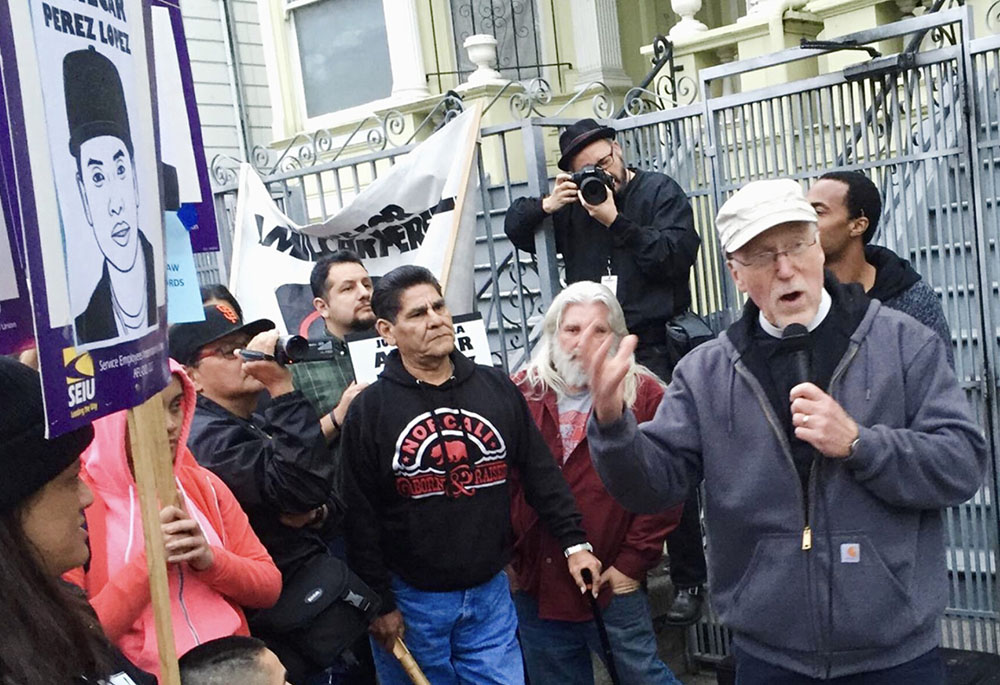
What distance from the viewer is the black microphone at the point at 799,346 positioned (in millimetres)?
2668

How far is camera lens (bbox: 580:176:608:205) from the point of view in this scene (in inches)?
192

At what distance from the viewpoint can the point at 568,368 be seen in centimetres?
440

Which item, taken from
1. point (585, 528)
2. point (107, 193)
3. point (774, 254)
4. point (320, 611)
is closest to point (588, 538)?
point (585, 528)

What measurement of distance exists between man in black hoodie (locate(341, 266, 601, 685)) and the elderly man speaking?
1.34 metres

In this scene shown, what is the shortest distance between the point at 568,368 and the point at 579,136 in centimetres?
124

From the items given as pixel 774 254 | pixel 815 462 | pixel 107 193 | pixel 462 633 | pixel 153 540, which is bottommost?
pixel 462 633

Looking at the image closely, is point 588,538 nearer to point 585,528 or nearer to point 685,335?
point 585,528

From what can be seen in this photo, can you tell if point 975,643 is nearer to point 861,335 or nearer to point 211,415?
point 861,335

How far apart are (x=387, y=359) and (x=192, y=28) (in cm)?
1119

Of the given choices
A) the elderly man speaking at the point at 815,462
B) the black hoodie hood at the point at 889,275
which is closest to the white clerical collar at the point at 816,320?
the elderly man speaking at the point at 815,462

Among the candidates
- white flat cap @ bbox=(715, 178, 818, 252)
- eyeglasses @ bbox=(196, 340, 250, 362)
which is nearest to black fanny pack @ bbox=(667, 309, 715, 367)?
eyeglasses @ bbox=(196, 340, 250, 362)

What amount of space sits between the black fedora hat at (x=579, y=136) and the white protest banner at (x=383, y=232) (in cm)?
49

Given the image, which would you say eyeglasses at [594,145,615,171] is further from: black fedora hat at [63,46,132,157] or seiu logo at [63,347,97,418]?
seiu logo at [63,347,97,418]

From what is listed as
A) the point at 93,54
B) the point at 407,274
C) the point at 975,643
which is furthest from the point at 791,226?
the point at 975,643
